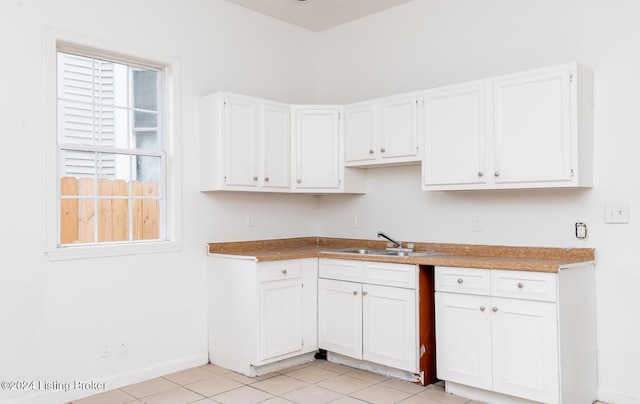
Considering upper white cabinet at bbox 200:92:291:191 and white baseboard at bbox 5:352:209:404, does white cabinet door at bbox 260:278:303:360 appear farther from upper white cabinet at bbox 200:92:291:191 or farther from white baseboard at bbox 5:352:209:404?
upper white cabinet at bbox 200:92:291:191

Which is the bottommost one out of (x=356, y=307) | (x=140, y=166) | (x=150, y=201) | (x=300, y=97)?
(x=356, y=307)

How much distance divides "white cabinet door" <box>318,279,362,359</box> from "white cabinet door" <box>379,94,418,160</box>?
107cm

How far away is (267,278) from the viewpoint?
370 centimetres

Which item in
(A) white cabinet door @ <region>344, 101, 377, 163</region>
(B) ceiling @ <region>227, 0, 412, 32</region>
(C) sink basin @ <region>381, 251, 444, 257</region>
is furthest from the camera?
(B) ceiling @ <region>227, 0, 412, 32</region>

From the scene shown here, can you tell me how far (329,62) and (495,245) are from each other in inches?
95.5

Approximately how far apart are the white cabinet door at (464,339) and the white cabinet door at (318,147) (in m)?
1.47

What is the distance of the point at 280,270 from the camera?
149 inches

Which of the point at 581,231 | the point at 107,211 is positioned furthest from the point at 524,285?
the point at 107,211

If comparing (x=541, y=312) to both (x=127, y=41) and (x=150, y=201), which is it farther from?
(x=127, y=41)

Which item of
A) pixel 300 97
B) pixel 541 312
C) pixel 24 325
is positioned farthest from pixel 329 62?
pixel 24 325

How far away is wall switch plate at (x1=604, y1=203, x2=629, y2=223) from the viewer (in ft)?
10.2

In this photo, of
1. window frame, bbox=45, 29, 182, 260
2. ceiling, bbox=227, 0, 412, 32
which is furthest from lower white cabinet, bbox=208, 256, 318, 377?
ceiling, bbox=227, 0, 412, 32

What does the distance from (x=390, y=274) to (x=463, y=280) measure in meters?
0.55

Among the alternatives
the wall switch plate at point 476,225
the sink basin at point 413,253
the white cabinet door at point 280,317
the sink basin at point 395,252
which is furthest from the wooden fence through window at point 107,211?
the wall switch plate at point 476,225
